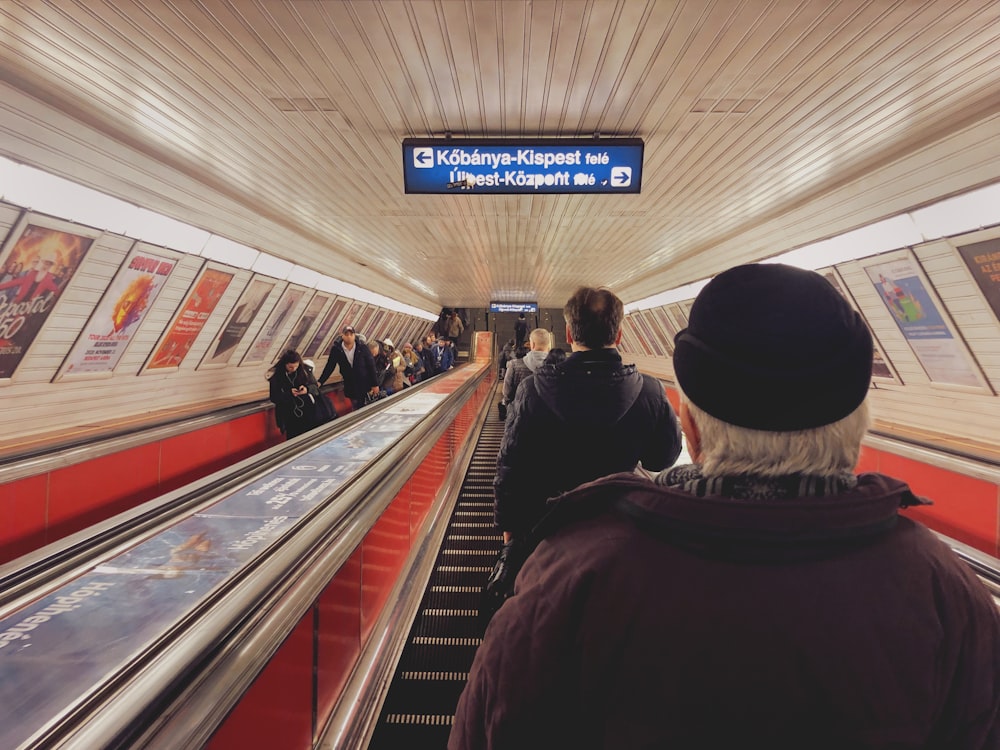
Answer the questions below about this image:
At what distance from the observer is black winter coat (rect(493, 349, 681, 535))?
213cm

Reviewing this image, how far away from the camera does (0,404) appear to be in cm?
439

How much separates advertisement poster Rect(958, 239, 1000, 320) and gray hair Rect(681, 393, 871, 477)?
491 centimetres

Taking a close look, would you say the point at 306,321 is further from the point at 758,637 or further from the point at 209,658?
the point at 758,637

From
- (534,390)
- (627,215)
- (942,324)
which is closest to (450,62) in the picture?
(534,390)

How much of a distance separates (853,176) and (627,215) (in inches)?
105

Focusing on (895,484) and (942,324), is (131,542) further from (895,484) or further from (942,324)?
(942,324)

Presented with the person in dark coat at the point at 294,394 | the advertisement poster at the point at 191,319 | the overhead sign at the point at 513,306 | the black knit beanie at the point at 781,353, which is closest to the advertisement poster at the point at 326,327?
the advertisement poster at the point at 191,319

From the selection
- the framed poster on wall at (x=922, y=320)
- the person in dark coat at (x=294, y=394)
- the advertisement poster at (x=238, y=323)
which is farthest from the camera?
the advertisement poster at (x=238, y=323)

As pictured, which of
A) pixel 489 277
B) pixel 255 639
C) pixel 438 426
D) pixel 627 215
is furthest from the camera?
pixel 489 277

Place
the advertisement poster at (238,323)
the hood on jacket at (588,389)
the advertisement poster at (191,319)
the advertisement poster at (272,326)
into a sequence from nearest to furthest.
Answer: the hood on jacket at (588,389) → the advertisement poster at (191,319) → the advertisement poster at (238,323) → the advertisement poster at (272,326)

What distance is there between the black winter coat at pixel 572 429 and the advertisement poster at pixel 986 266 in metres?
3.99

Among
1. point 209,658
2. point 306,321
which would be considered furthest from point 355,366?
point 209,658

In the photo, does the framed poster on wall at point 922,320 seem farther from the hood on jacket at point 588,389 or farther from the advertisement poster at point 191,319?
the advertisement poster at point 191,319

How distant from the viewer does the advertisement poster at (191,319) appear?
6.42 meters
